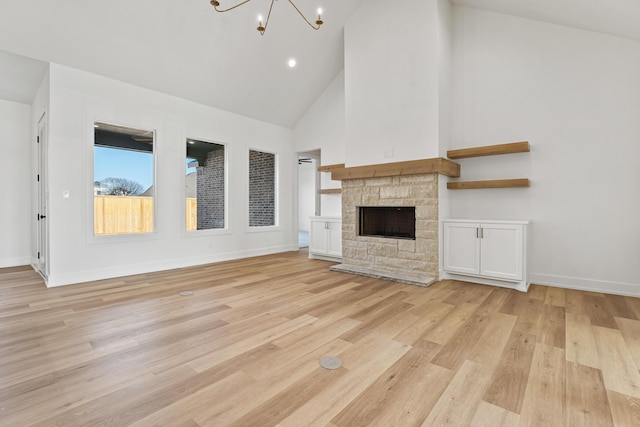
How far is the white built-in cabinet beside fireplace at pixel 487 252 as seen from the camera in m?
3.69

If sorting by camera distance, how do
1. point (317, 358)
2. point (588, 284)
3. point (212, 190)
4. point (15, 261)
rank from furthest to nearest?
1. point (212, 190)
2. point (15, 261)
3. point (588, 284)
4. point (317, 358)

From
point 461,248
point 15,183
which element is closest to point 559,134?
point 461,248

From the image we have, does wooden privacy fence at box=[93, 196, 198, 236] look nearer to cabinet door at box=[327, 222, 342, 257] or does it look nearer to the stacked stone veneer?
cabinet door at box=[327, 222, 342, 257]

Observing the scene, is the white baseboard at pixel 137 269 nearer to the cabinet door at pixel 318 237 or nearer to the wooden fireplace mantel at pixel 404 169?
the cabinet door at pixel 318 237

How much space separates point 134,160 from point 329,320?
4.18 meters

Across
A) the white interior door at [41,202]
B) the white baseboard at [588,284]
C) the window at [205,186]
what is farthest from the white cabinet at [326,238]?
the white interior door at [41,202]

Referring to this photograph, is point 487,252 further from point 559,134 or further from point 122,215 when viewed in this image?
point 122,215

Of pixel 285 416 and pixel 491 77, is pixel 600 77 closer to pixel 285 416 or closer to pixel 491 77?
pixel 491 77

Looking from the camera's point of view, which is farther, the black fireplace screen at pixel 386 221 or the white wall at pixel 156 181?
the black fireplace screen at pixel 386 221

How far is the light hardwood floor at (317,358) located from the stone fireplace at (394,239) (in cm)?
69

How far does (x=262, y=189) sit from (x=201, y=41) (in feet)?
10.3

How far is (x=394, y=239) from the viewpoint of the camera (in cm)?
460

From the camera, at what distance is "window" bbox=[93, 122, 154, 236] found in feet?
14.9

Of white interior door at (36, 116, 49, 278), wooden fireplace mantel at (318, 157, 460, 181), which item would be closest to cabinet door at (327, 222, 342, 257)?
wooden fireplace mantel at (318, 157, 460, 181)
